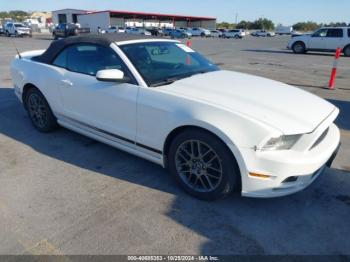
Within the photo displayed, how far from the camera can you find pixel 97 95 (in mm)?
3559

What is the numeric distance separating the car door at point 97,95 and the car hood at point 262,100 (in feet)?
1.66

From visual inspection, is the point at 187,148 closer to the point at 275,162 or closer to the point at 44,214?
the point at 275,162

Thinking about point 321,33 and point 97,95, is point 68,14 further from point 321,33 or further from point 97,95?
point 97,95

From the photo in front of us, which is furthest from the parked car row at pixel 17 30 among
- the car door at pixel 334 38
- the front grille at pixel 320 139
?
the front grille at pixel 320 139

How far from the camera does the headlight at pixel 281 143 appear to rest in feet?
8.38

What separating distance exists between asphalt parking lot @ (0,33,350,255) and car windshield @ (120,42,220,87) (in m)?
1.12

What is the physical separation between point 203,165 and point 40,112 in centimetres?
294

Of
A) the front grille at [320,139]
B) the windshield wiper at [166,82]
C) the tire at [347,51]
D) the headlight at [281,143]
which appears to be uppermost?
the windshield wiper at [166,82]

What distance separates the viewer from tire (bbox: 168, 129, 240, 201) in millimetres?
2740

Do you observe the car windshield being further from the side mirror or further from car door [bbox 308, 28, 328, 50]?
car door [bbox 308, 28, 328, 50]

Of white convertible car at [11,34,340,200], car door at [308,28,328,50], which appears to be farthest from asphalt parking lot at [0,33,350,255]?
car door at [308,28,328,50]

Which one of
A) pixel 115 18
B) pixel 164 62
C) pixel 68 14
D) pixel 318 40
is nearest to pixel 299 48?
pixel 318 40

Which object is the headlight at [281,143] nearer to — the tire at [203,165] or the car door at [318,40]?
the tire at [203,165]

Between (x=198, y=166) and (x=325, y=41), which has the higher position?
(x=325, y=41)
